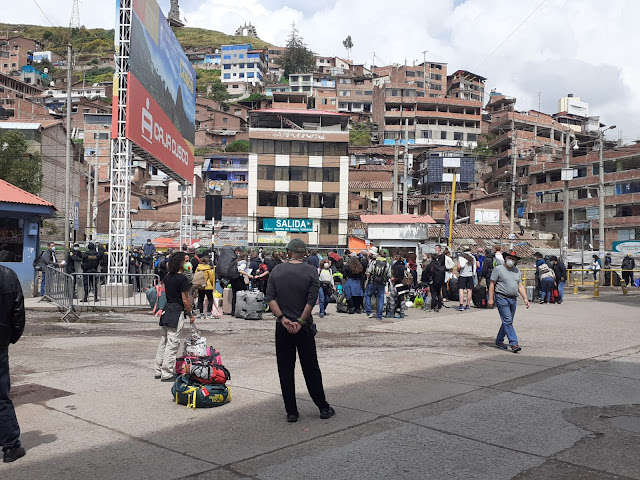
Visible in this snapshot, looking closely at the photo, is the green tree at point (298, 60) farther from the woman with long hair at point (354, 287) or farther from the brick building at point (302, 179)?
the woman with long hair at point (354, 287)

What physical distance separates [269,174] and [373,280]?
42.4m

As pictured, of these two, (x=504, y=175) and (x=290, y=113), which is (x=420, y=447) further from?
(x=504, y=175)

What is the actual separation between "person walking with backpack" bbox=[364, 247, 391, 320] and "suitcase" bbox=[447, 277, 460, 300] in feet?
15.1

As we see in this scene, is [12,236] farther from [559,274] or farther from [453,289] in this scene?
[559,274]

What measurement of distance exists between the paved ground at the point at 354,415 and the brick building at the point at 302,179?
45.5m

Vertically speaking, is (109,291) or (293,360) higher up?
(293,360)

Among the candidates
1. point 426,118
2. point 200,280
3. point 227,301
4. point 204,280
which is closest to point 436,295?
point 227,301

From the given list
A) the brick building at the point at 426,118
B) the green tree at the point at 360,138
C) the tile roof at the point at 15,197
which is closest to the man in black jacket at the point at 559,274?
the tile roof at the point at 15,197

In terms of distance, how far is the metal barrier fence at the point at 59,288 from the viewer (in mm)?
14922

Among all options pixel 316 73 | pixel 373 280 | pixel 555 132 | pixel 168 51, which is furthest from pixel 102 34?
pixel 373 280

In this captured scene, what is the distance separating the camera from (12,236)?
19109 mm

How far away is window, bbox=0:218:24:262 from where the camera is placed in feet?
62.0

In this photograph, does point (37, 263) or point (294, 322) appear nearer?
point (294, 322)

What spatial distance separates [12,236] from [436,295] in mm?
13504
